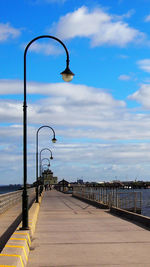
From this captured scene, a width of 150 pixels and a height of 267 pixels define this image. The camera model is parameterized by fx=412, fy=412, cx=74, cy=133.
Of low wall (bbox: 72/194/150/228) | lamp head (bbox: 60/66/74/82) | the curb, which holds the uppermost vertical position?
lamp head (bbox: 60/66/74/82)

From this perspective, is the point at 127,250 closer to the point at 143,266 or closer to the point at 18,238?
the point at 143,266

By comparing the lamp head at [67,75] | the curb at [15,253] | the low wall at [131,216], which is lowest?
the low wall at [131,216]

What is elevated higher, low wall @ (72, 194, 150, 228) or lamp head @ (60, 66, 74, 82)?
lamp head @ (60, 66, 74, 82)

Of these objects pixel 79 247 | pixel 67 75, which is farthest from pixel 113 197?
pixel 79 247

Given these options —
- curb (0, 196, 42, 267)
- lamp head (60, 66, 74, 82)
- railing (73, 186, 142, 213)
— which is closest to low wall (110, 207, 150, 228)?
railing (73, 186, 142, 213)

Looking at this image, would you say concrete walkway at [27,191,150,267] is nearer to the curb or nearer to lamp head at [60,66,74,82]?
the curb

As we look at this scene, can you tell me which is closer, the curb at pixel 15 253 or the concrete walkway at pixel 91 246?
the curb at pixel 15 253

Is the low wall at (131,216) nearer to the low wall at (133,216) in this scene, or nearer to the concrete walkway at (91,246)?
the low wall at (133,216)

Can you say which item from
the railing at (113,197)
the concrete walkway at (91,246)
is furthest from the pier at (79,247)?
the railing at (113,197)

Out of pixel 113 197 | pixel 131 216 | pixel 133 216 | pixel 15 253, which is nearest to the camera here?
pixel 15 253

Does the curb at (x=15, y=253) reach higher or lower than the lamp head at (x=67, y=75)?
lower

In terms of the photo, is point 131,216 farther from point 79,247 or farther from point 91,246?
point 79,247

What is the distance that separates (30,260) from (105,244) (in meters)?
3.01

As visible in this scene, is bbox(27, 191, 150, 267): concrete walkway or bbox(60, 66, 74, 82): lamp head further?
bbox(60, 66, 74, 82): lamp head
